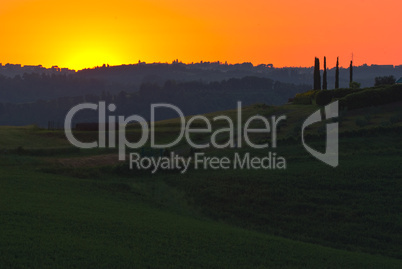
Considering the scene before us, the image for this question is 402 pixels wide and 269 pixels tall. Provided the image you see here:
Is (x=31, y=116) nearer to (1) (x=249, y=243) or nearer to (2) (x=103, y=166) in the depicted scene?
(2) (x=103, y=166)

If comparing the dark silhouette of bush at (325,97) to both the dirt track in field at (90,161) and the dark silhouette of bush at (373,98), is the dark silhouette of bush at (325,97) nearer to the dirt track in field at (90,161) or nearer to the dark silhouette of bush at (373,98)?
the dark silhouette of bush at (373,98)

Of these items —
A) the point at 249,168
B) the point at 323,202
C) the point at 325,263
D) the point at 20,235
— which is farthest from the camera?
the point at 249,168

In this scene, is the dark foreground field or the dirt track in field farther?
the dirt track in field

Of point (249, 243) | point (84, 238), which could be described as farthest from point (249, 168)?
point (84, 238)

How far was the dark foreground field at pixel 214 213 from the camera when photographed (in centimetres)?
1152

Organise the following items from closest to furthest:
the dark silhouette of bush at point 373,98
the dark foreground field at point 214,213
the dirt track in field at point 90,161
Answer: the dark foreground field at point 214,213 < the dirt track in field at point 90,161 < the dark silhouette of bush at point 373,98

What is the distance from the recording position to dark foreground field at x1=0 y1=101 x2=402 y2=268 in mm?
11523

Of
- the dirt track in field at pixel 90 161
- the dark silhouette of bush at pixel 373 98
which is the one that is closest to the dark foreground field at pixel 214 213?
the dirt track in field at pixel 90 161

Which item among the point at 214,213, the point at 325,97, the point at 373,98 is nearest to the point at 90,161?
the point at 214,213

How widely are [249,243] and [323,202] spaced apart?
756 cm

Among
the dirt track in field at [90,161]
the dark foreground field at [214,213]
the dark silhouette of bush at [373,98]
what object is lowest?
the dark foreground field at [214,213]

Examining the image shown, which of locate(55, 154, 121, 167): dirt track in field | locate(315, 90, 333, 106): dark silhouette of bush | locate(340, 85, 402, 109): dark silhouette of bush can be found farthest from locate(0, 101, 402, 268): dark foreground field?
locate(315, 90, 333, 106): dark silhouette of bush

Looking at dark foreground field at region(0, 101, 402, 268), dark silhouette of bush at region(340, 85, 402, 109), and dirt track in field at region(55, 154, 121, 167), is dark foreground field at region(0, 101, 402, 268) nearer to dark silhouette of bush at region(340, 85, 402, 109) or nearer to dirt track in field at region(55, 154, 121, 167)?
dirt track in field at region(55, 154, 121, 167)

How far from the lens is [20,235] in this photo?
1164 centimetres
